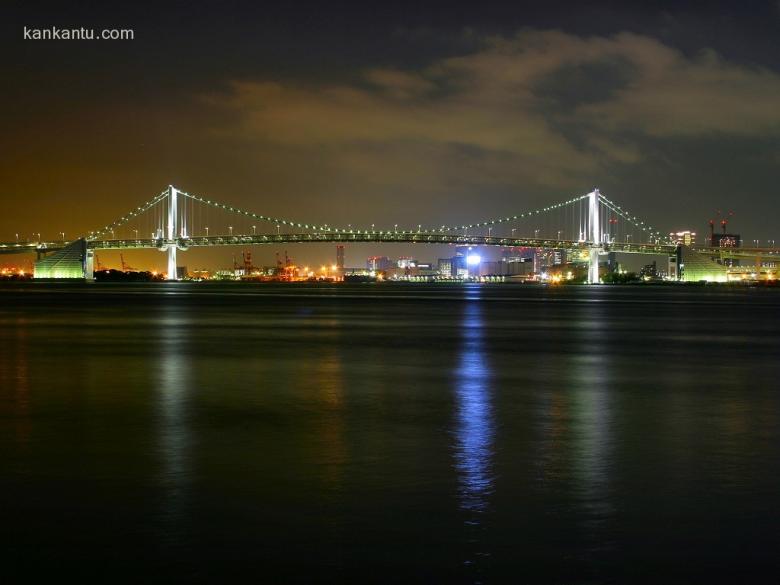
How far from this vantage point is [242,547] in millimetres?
5418

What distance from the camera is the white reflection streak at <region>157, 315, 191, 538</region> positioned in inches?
253

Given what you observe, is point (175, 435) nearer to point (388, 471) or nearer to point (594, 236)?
point (388, 471)

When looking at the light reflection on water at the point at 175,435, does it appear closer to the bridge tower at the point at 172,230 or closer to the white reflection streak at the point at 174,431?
the white reflection streak at the point at 174,431

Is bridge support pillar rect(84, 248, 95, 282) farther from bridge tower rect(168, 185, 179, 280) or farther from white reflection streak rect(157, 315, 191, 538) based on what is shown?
white reflection streak rect(157, 315, 191, 538)

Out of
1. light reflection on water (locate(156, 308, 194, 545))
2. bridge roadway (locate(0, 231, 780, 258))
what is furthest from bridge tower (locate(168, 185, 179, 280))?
light reflection on water (locate(156, 308, 194, 545))

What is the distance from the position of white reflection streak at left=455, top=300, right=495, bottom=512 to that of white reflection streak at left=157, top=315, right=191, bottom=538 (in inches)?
72.4

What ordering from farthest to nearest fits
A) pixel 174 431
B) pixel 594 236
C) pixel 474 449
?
pixel 594 236 → pixel 174 431 → pixel 474 449

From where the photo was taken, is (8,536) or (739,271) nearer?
(8,536)

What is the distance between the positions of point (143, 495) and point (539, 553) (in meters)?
2.74

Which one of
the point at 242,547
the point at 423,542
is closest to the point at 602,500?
the point at 423,542

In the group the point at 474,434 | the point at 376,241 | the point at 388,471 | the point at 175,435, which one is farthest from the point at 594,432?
the point at 376,241

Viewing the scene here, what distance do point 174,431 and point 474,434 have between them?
2824mm

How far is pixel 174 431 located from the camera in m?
9.50

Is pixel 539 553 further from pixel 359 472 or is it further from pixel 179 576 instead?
pixel 359 472
